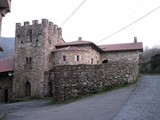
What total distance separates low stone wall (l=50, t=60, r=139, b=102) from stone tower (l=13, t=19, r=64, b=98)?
56.4 feet

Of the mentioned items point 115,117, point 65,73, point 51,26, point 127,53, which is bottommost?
point 115,117

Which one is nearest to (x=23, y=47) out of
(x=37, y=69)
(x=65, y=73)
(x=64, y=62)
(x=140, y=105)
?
(x=37, y=69)

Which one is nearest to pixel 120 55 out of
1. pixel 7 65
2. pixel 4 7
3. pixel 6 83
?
pixel 7 65

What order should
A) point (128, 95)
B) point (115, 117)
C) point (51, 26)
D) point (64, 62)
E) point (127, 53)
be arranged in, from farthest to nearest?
point (127, 53)
point (51, 26)
point (64, 62)
point (128, 95)
point (115, 117)

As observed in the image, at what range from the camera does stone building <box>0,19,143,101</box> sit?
33906mm

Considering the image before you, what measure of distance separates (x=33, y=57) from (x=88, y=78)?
Answer: 65.4ft

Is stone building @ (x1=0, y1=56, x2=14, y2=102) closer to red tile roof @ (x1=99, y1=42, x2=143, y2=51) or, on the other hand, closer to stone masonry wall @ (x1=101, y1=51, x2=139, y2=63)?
stone masonry wall @ (x1=101, y1=51, x2=139, y2=63)

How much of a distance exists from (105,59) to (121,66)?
2609 cm

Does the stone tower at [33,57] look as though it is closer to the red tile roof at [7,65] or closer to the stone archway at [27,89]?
the stone archway at [27,89]

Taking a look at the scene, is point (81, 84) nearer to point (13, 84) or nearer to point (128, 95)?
point (128, 95)

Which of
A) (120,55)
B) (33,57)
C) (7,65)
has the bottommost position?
(7,65)

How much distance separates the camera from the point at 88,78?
1631 cm

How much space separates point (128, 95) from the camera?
43.9 ft

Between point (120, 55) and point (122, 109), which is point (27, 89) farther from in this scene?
point (122, 109)
